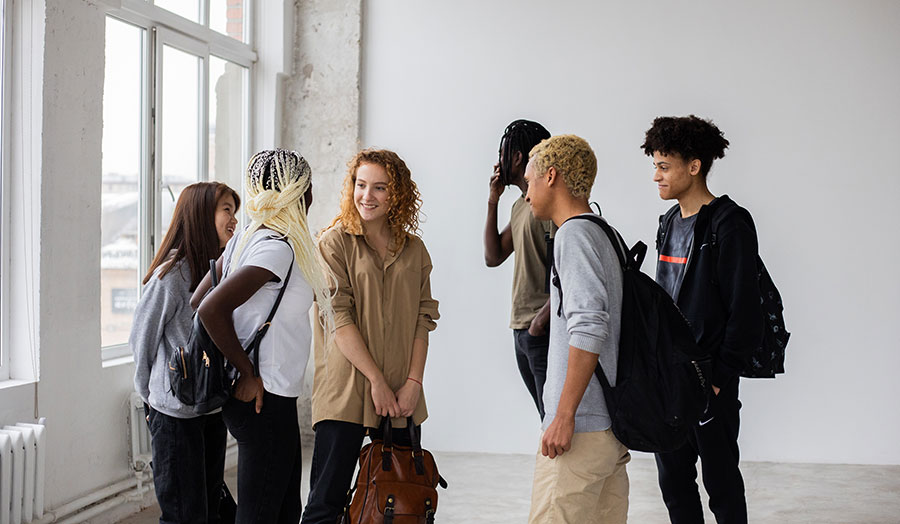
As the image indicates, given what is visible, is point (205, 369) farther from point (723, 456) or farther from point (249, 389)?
point (723, 456)

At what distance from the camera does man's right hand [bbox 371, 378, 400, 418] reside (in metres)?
2.59

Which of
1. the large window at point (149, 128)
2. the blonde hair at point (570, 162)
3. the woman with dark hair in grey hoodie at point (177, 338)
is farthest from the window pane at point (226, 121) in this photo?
the blonde hair at point (570, 162)

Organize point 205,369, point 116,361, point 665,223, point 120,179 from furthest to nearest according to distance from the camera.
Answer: point 120,179
point 116,361
point 665,223
point 205,369

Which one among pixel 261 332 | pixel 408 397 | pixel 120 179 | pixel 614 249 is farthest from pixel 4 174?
pixel 614 249

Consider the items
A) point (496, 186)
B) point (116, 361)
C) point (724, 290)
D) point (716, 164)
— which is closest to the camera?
point (724, 290)

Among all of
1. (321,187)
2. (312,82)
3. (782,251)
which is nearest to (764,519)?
(782,251)

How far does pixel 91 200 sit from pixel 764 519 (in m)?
3.34

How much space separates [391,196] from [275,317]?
2.10 ft

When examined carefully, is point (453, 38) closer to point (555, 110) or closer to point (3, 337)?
point (555, 110)

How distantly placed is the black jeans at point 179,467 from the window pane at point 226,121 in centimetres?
237

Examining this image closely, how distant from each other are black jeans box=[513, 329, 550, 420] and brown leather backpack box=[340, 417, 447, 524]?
1.82ft

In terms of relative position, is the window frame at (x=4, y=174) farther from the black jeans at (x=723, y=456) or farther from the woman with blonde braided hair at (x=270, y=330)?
the black jeans at (x=723, y=456)

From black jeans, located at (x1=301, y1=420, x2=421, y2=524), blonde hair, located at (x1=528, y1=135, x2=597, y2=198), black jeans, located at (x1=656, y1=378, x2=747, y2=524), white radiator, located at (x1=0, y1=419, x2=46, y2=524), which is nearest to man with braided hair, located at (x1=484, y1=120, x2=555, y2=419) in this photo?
black jeans, located at (x1=656, y1=378, x2=747, y2=524)

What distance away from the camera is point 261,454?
2264mm
